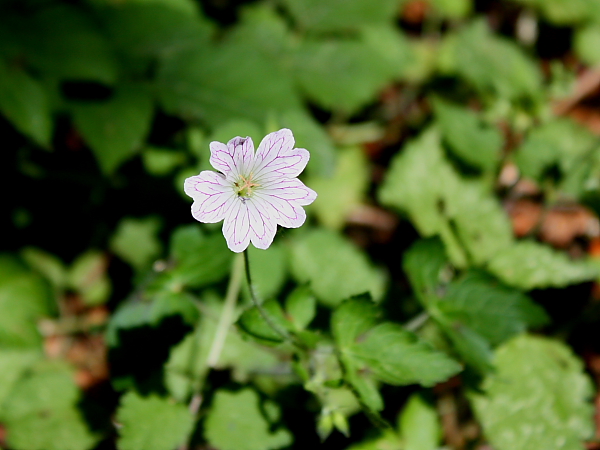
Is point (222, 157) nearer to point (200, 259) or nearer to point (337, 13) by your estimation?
point (200, 259)

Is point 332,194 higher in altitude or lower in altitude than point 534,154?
higher

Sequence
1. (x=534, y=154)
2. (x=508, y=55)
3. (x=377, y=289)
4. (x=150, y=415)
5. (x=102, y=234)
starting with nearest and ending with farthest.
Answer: (x=150, y=415) < (x=377, y=289) < (x=534, y=154) < (x=102, y=234) < (x=508, y=55)

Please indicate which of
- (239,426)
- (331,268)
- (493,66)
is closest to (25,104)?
(331,268)

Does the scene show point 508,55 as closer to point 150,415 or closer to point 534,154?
point 534,154

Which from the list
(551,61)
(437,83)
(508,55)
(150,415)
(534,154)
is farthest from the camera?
(551,61)

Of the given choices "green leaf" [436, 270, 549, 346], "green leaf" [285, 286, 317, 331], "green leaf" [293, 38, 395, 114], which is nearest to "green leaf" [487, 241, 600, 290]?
"green leaf" [436, 270, 549, 346]

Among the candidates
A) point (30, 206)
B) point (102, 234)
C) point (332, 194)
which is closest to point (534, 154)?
point (332, 194)

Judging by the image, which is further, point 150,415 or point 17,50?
point 17,50

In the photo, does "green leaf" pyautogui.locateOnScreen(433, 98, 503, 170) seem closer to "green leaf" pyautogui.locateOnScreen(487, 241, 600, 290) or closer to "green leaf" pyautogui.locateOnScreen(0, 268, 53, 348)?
"green leaf" pyautogui.locateOnScreen(487, 241, 600, 290)
